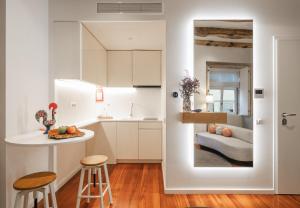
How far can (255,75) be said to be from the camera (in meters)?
2.49

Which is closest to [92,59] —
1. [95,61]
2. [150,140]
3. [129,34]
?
[95,61]

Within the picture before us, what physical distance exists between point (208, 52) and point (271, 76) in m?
0.96

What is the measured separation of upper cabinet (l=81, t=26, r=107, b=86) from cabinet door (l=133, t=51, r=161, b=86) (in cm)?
71

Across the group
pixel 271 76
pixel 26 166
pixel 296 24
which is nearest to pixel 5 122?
pixel 26 166

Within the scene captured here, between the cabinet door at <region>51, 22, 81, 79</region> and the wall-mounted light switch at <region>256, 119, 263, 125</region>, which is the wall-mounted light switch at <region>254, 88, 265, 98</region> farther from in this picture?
the cabinet door at <region>51, 22, 81, 79</region>

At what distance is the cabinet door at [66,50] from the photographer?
97.3 inches

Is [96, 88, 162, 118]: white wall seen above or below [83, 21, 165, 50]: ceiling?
below

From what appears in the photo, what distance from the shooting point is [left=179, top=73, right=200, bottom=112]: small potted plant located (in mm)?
2373

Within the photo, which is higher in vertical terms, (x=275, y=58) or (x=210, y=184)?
(x=275, y=58)

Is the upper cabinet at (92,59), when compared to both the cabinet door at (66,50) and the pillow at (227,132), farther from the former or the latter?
the pillow at (227,132)

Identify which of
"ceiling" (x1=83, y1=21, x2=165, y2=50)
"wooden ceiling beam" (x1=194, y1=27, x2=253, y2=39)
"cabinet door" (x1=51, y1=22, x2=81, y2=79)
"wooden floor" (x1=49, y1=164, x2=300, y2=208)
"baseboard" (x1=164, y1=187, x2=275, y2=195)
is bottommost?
"wooden floor" (x1=49, y1=164, x2=300, y2=208)

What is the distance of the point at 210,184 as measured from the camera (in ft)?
8.14

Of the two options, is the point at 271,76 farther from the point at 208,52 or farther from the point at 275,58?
the point at 208,52

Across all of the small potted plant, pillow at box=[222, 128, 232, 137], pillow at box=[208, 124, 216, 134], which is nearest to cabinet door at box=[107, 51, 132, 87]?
the small potted plant
